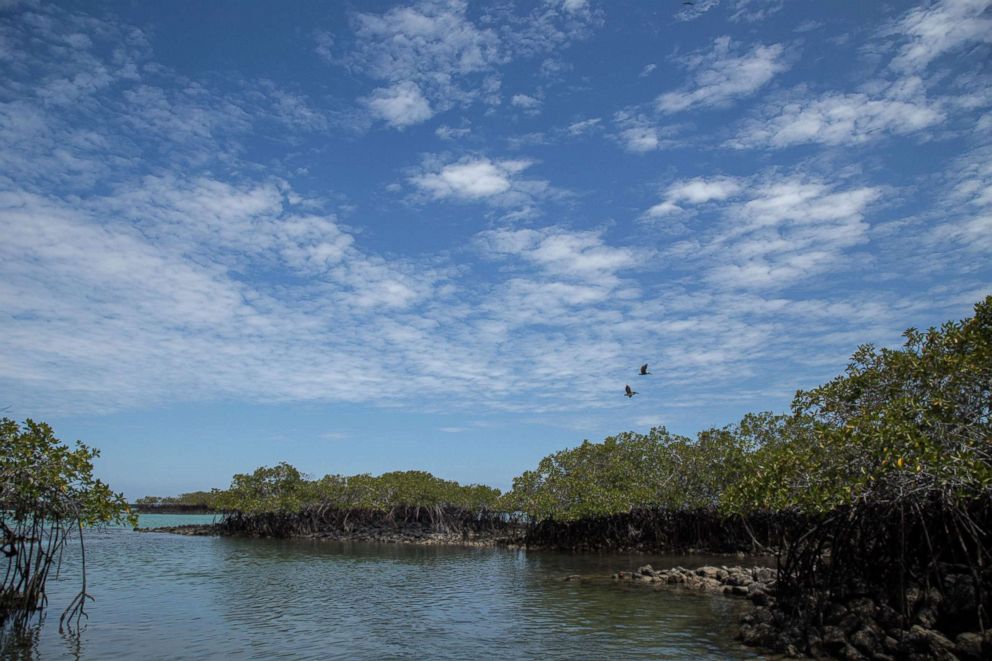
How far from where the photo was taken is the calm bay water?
1489 centimetres

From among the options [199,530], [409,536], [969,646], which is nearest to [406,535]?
[409,536]

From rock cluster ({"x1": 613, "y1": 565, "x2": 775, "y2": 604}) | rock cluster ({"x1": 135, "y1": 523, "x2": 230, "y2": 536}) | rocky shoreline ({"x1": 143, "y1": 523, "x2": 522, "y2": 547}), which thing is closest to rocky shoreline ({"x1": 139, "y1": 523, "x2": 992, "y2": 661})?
rock cluster ({"x1": 613, "y1": 565, "x2": 775, "y2": 604})

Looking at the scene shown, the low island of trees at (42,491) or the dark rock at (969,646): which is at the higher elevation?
the low island of trees at (42,491)

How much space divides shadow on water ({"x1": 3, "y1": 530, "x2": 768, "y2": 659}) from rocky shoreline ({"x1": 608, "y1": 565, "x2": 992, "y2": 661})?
0.80 meters

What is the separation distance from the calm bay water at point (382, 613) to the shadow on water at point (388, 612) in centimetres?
4

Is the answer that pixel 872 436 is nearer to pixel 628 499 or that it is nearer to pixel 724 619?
pixel 724 619

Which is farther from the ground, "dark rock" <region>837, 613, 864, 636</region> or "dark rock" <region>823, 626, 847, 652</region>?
"dark rock" <region>837, 613, 864, 636</region>

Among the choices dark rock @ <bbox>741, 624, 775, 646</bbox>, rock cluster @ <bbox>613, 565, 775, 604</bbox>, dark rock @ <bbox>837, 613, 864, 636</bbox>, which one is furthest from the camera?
rock cluster @ <bbox>613, 565, 775, 604</bbox>

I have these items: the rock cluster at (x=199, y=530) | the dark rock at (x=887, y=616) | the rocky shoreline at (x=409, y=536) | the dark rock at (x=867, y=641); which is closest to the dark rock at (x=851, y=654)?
the dark rock at (x=867, y=641)

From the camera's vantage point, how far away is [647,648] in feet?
48.3

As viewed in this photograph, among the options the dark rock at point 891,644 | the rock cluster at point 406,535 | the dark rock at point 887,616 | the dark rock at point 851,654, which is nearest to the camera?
the dark rock at point 891,644

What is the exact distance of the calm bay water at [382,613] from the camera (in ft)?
48.9

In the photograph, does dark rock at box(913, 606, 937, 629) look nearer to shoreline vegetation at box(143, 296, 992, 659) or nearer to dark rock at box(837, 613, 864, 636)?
shoreline vegetation at box(143, 296, 992, 659)

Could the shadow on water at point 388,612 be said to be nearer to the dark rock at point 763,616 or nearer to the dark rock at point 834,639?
the dark rock at point 763,616
